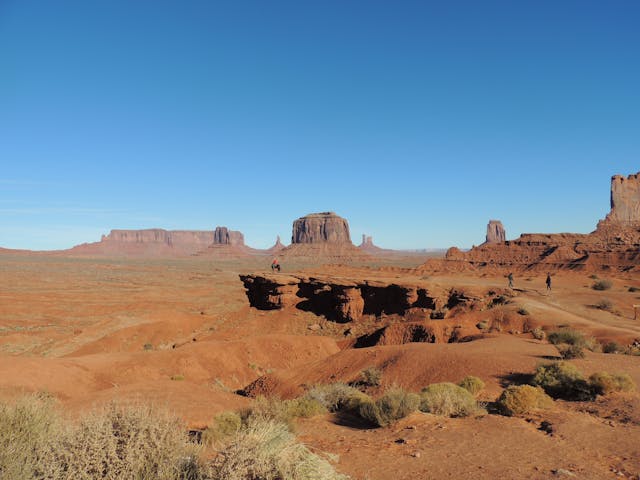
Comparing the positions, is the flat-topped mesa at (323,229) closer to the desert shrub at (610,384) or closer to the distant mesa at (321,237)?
the distant mesa at (321,237)

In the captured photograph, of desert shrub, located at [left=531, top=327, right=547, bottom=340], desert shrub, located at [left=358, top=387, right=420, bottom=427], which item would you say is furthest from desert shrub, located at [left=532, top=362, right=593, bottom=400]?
desert shrub, located at [left=531, top=327, right=547, bottom=340]

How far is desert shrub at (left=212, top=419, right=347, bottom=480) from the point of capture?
369 cm

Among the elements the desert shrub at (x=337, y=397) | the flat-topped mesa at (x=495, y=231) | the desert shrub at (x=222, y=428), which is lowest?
the desert shrub at (x=337, y=397)

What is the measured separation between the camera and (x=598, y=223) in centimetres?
8131

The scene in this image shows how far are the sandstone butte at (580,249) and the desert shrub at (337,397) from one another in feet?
193

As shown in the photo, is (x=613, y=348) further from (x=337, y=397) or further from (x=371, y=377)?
(x=337, y=397)

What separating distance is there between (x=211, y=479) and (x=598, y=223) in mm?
96721

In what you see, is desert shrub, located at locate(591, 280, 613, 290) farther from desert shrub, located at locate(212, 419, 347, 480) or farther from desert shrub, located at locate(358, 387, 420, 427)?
desert shrub, located at locate(212, 419, 347, 480)

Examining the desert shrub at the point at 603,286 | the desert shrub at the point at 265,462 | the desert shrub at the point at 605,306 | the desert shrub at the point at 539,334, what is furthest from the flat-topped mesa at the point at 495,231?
the desert shrub at the point at 265,462

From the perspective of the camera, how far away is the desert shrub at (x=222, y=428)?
639 centimetres

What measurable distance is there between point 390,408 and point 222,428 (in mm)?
3186

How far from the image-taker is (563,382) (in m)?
10.3

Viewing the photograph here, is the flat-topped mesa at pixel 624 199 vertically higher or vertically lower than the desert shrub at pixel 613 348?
higher

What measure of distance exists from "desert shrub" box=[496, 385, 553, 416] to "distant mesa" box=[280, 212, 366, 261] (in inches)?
5199
